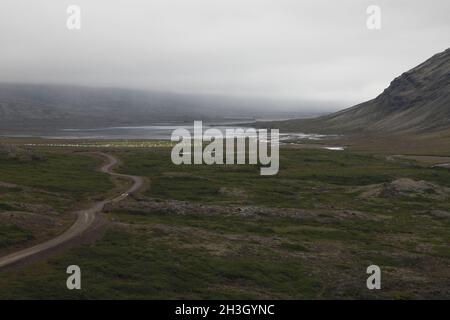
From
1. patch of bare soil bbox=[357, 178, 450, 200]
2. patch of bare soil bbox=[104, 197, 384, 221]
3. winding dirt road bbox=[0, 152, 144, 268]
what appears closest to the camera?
winding dirt road bbox=[0, 152, 144, 268]

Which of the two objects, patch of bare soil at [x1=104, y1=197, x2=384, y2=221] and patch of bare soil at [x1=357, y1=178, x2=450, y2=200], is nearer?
patch of bare soil at [x1=104, y1=197, x2=384, y2=221]

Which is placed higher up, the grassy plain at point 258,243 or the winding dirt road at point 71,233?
the winding dirt road at point 71,233

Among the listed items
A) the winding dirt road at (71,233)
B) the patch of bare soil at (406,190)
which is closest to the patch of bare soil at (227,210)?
the winding dirt road at (71,233)

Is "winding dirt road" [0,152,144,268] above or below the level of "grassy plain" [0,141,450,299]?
above

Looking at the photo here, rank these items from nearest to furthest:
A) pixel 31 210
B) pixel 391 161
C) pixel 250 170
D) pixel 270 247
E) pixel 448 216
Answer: pixel 270 247 < pixel 31 210 < pixel 448 216 < pixel 250 170 < pixel 391 161

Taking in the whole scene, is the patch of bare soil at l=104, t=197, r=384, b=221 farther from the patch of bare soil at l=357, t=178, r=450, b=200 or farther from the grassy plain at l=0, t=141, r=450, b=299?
the patch of bare soil at l=357, t=178, r=450, b=200

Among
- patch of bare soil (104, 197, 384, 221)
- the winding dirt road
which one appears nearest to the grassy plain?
patch of bare soil (104, 197, 384, 221)

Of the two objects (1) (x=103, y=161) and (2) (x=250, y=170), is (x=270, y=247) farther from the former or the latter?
(1) (x=103, y=161)

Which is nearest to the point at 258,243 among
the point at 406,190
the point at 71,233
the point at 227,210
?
the point at 227,210

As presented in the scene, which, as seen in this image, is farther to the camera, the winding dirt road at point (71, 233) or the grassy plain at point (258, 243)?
→ the winding dirt road at point (71, 233)

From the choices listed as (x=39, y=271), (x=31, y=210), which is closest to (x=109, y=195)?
(x=31, y=210)

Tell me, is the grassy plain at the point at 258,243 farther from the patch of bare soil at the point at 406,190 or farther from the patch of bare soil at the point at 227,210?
the patch of bare soil at the point at 406,190
